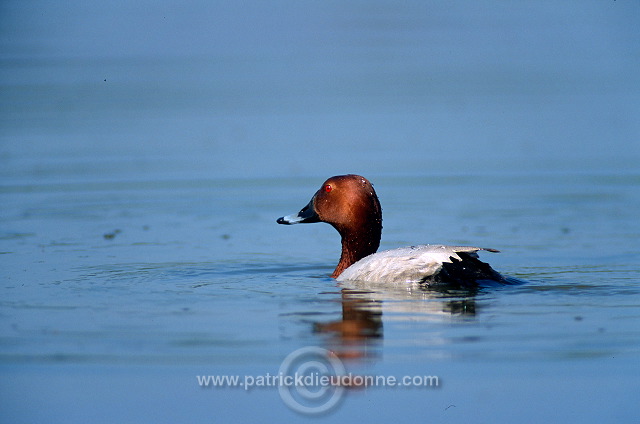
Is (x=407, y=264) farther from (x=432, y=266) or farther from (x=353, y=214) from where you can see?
(x=353, y=214)

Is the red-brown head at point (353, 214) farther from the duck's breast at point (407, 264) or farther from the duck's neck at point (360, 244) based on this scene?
the duck's breast at point (407, 264)

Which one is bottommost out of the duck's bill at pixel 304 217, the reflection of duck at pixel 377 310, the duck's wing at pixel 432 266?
the reflection of duck at pixel 377 310

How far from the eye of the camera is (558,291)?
900 cm

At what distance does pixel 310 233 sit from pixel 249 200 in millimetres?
1346

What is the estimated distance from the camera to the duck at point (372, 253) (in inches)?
356

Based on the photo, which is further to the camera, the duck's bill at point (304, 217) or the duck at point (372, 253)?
the duck's bill at point (304, 217)

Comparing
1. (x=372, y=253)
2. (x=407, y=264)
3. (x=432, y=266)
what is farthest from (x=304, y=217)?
(x=432, y=266)

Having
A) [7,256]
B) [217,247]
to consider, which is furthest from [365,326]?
[7,256]

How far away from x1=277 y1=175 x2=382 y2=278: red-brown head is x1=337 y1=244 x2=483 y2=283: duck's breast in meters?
0.52

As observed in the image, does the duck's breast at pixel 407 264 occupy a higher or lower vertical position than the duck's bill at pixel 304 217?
lower

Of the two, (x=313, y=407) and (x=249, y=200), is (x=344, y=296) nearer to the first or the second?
(x=313, y=407)

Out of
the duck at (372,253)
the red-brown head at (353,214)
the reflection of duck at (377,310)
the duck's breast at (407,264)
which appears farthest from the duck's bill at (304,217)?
the reflection of duck at (377,310)

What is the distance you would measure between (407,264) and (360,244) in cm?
111

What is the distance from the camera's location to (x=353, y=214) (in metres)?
10.2
